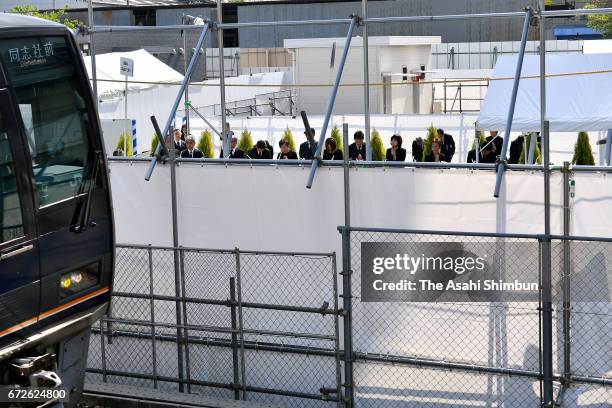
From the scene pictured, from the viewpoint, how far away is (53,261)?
23.3 ft

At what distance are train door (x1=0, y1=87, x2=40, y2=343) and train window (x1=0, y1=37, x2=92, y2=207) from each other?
0.50 feet

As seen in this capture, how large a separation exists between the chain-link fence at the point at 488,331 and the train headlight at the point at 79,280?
1.97 metres

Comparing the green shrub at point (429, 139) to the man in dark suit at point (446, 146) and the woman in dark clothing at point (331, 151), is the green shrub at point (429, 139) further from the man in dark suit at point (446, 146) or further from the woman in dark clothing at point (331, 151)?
the woman in dark clothing at point (331, 151)

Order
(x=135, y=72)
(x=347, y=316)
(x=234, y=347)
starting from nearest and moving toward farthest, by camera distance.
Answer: (x=347, y=316)
(x=234, y=347)
(x=135, y=72)

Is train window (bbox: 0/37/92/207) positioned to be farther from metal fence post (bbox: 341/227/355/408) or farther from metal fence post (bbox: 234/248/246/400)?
metal fence post (bbox: 341/227/355/408)

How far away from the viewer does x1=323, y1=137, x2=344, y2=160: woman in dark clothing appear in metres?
12.8

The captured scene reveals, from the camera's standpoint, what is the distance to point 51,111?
7.36 m

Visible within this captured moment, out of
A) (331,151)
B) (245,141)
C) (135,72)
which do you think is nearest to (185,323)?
(331,151)

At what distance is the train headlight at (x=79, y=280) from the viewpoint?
23.8 ft

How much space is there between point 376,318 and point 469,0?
7.69 meters

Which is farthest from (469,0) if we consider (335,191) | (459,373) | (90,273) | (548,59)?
(90,273)
